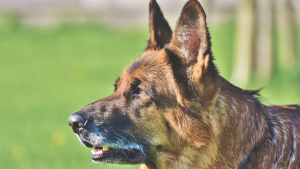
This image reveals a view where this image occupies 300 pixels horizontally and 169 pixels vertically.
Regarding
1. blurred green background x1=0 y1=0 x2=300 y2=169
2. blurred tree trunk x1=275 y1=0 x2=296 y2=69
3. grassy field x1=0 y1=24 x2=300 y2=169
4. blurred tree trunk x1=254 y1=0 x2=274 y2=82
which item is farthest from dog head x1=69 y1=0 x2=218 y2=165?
blurred tree trunk x1=275 y1=0 x2=296 y2=69

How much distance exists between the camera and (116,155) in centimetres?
409

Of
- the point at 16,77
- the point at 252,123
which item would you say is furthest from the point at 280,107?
the point at 16,77

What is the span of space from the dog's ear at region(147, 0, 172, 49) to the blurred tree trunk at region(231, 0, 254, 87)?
599 centimetres

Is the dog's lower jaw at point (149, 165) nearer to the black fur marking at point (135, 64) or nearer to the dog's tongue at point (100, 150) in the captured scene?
the dog's tongue at point (100, 150)

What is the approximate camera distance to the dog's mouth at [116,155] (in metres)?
4.05

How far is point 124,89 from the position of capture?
4.20 metres

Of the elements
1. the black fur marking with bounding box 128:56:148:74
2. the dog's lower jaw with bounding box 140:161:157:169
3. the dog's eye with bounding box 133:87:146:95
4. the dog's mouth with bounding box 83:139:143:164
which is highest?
the black fur marking with bounding box 128:56:148:74

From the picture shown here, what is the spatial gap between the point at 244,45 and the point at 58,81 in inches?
189

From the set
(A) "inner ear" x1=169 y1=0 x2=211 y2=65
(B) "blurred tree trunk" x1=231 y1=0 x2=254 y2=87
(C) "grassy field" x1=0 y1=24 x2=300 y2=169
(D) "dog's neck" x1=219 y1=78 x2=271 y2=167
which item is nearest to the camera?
(A) "inner ear" x1=169 y1=0 x2=211 y2=65

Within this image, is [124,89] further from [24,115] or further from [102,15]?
[102,15]

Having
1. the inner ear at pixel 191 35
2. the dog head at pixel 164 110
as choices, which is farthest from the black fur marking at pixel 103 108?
the inner ear at pixel 191 35

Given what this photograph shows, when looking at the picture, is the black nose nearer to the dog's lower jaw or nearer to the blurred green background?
the dog's lower jaw

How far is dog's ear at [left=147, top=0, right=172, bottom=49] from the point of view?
15.1 feet

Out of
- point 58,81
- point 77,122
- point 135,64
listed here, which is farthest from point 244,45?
point 77,122
